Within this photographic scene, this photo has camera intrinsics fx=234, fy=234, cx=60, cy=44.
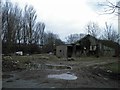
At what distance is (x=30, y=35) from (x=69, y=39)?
42745 mm

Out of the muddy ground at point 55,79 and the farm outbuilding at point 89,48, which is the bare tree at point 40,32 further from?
the muddy ground at point 55,79

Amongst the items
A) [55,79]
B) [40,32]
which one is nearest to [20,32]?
[40,32]

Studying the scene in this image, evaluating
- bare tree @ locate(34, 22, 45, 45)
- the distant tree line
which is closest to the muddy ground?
the distant tree line

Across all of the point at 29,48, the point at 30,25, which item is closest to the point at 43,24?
the point at 30,25

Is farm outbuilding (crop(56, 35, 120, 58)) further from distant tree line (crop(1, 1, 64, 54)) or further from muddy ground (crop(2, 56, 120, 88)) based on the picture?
muddy ground (crop(2, 56, 120, 88))

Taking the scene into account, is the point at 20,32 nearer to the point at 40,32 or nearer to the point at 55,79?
the point at 40,32

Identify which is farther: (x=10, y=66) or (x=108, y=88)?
(x=10, y=66)

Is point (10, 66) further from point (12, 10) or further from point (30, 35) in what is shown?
point (30, 35)

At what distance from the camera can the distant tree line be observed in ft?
212

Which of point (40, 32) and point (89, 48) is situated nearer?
point (89, 48)

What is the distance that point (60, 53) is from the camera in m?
73.8

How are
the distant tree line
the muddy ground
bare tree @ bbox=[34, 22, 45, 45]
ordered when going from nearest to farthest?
1. the muddy ground
2. the distant tree line
3. bare tree @ bbox=[34, 22, 45, 45]

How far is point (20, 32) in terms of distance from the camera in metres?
79.6

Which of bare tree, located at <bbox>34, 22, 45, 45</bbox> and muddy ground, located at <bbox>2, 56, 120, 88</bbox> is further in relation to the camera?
bare tree, located at <bbox>34, 22, 45, 45</bbox>
